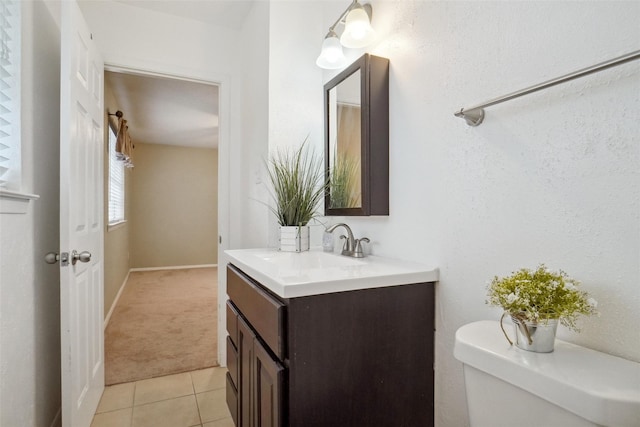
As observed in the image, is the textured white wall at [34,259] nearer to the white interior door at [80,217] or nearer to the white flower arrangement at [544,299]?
the white interior door at [80,217]

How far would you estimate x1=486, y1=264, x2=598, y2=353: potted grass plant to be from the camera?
64cm

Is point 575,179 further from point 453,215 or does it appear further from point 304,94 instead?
point 304,94

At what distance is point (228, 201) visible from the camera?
2340 millimetres

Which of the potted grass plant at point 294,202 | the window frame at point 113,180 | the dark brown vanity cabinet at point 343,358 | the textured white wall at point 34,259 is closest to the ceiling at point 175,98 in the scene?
the window frame at point 113,180

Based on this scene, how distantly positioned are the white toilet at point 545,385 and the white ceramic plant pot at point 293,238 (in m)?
0.96

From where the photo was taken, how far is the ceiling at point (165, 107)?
3.11 metres

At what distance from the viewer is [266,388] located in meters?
0.98

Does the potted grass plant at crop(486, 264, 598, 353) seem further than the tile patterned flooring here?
No

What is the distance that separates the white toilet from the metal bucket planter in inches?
0.6

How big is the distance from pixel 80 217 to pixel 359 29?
1.52 meters

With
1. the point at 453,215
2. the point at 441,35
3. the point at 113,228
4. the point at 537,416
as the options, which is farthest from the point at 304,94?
the point at 113,228

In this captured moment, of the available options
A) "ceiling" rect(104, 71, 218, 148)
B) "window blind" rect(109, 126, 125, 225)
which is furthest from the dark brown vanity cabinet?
"window blind" rect(109, 126, 125, 225)

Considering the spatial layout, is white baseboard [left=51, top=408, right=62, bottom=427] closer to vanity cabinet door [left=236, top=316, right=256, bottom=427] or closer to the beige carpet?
the beige carpet

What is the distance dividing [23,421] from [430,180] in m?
1.71
